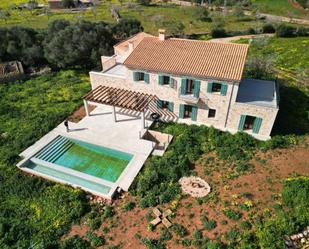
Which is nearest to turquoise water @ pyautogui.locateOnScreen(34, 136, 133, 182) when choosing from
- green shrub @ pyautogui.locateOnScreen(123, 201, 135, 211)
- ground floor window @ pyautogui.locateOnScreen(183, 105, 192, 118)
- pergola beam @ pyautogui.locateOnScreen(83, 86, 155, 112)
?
green shrub @ pyautogui.locateOnScreen(123, 201, 135, 211)

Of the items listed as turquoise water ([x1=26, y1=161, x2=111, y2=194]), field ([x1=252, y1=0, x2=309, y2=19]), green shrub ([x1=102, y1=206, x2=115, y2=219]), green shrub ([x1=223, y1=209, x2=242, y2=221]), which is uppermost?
green shrub ([x1=223, y1=209, x2=242, y2=221])

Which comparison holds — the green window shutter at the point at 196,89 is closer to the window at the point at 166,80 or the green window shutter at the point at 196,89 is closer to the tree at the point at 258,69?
the window at the point at 166,80

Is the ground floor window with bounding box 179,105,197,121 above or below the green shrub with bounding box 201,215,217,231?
above

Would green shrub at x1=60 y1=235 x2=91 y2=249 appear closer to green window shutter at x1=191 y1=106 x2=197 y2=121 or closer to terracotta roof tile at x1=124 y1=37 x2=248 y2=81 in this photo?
green window shutter at x1=191 y1=106 x2=197 y2=121

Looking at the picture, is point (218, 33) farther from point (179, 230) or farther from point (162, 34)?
point (179, 230)

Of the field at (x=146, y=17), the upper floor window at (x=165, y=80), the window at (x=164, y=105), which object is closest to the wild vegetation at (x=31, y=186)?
the window at (x=164, y=105)

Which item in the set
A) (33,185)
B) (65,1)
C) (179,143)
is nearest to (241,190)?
(179,143)
